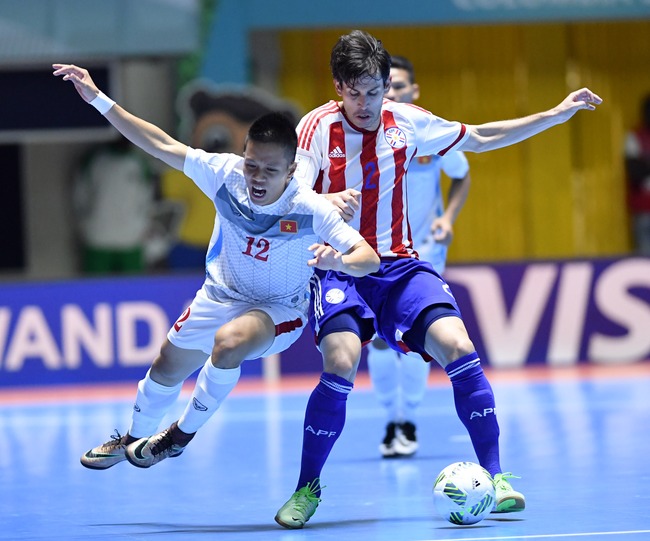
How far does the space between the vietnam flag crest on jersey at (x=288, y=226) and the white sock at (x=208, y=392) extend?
612 millimetres

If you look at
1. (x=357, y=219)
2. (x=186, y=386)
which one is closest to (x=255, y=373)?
(x=186, y=386)

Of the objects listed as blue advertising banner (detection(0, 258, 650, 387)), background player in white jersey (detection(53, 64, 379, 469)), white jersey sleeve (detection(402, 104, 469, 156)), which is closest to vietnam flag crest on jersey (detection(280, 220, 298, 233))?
background player in white jersey (detection(53, 64, 379, 469))

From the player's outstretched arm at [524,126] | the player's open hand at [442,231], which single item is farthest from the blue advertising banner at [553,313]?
the player's outstretched arm at [524,126]

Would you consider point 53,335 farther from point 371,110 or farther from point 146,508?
point 371,110

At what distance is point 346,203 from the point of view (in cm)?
529

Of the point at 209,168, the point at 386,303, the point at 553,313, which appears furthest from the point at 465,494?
the point at 553,313

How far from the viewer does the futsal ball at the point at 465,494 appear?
5.07 m

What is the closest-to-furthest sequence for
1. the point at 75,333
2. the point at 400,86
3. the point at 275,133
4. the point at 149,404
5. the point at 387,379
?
the point at 275,133
the point at 149,404
the point at 400,86
the point at 387,379
the point at 75,333

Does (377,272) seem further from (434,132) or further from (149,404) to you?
(149,404)

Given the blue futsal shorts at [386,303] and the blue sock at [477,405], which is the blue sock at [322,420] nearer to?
the blue futsal shorts at [386,303]

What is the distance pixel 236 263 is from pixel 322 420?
0.80 metres

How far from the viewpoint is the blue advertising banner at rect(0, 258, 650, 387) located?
11.3m

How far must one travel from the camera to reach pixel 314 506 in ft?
17.4

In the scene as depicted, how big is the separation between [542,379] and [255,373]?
2534mm
